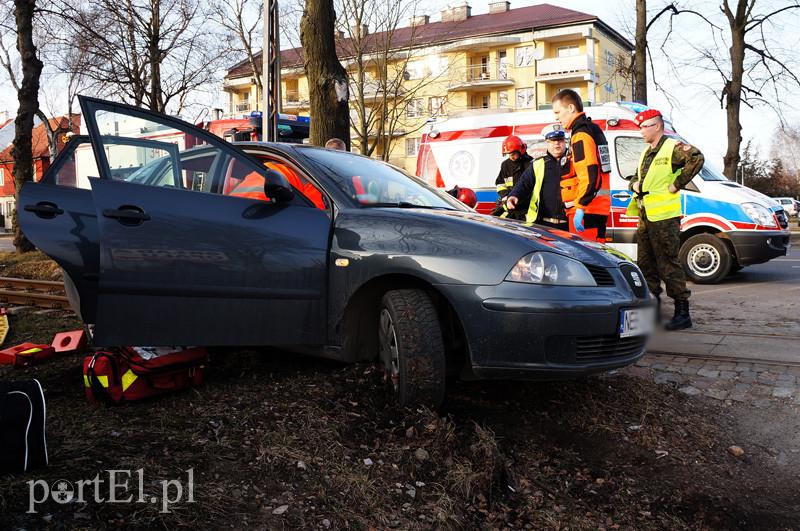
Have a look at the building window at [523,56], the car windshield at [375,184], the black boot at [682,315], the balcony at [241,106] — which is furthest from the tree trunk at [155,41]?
the building window at [523,56]

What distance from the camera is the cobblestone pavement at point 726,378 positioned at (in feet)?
13.4

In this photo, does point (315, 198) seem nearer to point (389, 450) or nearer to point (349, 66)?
point (389, 450)

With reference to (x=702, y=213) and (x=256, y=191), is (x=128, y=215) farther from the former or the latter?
(x=702, y=213)

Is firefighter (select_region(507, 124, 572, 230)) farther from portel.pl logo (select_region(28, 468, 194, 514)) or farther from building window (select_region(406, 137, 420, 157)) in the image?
building window (select_region(406, 137, 420, 157))

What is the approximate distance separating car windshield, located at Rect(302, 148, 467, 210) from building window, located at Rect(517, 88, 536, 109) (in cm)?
4280

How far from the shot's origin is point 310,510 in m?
2.49

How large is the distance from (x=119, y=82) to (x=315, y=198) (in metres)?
23.2

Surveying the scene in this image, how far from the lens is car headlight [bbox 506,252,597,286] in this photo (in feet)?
10.2

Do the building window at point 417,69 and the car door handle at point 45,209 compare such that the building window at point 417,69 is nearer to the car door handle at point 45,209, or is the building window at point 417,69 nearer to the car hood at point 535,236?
the car hood at point 535,236

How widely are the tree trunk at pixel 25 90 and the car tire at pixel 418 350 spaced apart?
46.2 feet

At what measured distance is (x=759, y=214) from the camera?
9578mm

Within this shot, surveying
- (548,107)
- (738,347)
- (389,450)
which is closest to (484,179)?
(548,107)

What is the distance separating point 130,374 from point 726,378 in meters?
3.73

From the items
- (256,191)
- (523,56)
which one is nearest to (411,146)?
(523,56)
